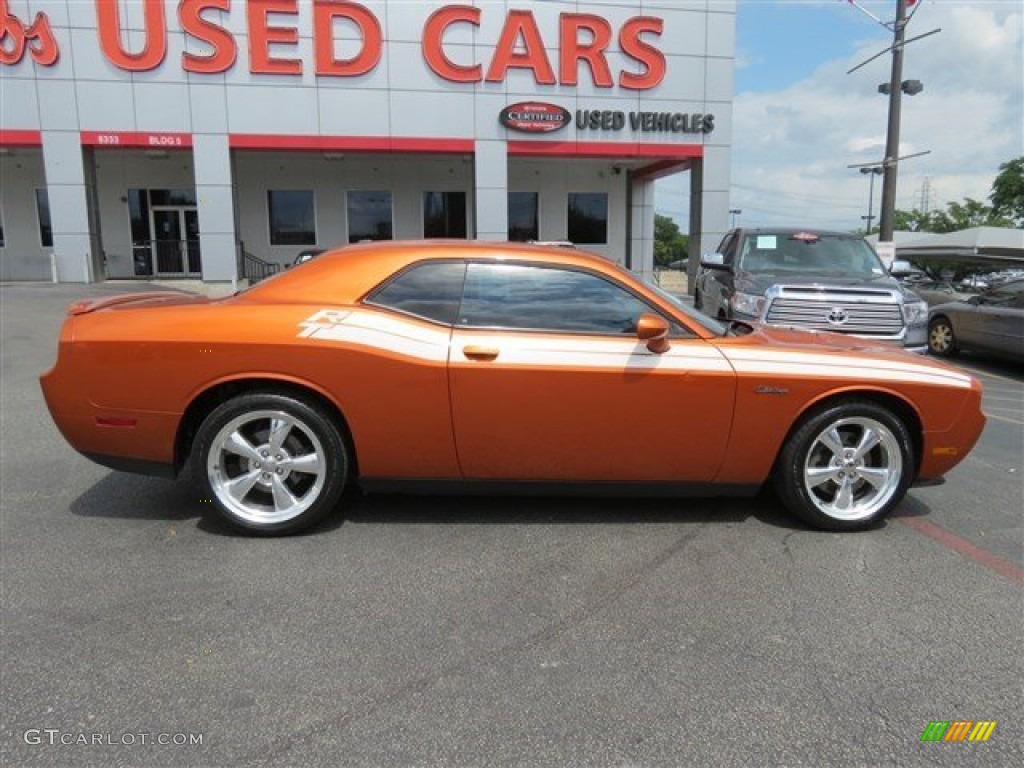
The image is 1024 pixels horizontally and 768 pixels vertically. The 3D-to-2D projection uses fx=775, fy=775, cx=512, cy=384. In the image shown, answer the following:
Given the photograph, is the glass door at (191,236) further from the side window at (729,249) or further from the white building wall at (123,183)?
the side window at (729,249)

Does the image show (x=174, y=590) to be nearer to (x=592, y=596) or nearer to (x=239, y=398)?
(x=239, y=398)

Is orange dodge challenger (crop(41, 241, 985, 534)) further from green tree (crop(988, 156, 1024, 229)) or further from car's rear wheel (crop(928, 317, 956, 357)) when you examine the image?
green tree (crop(988, 156, 1024, 229))

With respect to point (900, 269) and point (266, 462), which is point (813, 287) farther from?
point (266, 462)

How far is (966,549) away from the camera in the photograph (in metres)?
4.13

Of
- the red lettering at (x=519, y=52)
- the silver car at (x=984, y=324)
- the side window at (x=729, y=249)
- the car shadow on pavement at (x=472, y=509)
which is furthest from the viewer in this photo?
the red lettering at (x=519, y=52)

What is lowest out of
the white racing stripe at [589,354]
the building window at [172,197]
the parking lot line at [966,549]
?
the parking lot line at [966,549]

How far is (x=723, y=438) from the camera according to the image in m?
4.16

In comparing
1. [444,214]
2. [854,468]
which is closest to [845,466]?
[854,468]

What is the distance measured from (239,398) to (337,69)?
1853 centimetres

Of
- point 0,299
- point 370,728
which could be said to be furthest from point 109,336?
point 0,299

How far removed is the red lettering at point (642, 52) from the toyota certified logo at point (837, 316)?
52.4 ft

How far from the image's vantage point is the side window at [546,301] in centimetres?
419

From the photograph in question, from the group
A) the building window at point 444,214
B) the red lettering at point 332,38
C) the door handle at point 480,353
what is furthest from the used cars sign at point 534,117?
the door handle at point 480,353

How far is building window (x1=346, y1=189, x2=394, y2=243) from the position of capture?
2516 centimetres
